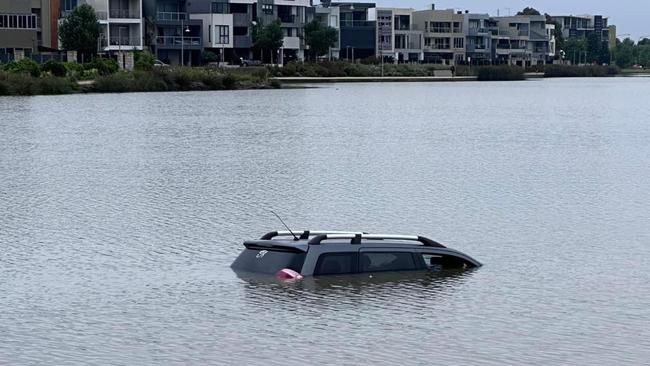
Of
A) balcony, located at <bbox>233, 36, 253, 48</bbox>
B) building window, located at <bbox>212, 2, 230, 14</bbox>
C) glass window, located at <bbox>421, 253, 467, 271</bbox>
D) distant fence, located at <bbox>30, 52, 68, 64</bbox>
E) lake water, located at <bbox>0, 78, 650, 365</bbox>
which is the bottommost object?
lake water, located at <bbox>0, 78, 650, 365</bbox>

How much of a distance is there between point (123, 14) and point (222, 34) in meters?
17.2

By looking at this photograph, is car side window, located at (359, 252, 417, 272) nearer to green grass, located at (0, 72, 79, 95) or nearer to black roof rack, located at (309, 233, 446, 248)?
black roof rack, located at (309, 233, 446, 248)

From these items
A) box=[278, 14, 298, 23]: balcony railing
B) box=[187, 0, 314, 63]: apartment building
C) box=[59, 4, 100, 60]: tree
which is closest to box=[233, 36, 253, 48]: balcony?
box=[187, 0, 314, 63]: apartment building

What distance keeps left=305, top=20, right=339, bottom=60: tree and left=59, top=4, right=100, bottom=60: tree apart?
43.0 m

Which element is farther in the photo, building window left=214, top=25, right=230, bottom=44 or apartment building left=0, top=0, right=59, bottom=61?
building window left=214, top=25, right=230, bottom=44

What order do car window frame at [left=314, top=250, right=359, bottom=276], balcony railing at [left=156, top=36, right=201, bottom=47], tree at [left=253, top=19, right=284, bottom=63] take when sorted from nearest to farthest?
1. car window frame at [left=314, top=250, right=359, bottom=276]
2. balcony railing at [left=156, top=36, right=201, bottom=47]
3. tree at [left=253, top=19, right=284, bottom=63]

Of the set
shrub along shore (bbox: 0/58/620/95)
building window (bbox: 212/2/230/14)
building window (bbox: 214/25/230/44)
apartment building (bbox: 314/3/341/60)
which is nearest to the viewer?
shrub along shore (bbox: 0/58/620/95)

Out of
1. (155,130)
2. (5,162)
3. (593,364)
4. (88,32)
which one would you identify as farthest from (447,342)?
(88,32)

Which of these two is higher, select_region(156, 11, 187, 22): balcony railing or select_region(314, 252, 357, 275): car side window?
select_region(156, 11, 187, 22): balcony railing

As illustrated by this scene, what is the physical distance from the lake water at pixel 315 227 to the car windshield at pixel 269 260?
406 millimetres

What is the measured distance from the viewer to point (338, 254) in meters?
25.5

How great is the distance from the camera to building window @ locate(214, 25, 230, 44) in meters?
158

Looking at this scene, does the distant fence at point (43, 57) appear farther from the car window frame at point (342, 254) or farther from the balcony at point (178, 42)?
the car window frame at point (342, 254)

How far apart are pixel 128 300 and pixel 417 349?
19.8ft
